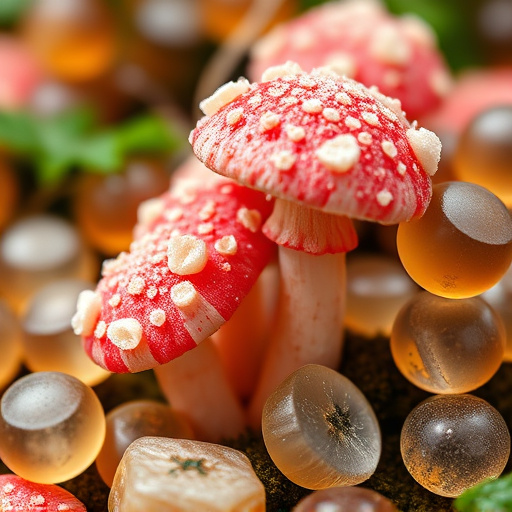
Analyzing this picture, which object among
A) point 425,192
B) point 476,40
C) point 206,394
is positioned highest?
point 425,192

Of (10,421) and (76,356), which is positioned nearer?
(10,421)

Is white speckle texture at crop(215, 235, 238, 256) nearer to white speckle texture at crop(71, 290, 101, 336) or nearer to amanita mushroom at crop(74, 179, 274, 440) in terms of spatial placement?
amanita mushroom at crop(74, 179, 274, 440)

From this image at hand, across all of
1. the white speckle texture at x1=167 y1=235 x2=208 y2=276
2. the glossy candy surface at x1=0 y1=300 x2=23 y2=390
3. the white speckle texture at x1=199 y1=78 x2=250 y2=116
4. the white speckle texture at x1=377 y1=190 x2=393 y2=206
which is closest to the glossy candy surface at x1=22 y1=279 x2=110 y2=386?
the glossy candy surface at x1=0 y1=300 x2=23 y2=390

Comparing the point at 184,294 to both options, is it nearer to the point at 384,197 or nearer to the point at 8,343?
the point at 384,197

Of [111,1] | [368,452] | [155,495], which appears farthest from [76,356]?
[111,1]

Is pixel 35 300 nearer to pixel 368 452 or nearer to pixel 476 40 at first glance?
pixel 368 452

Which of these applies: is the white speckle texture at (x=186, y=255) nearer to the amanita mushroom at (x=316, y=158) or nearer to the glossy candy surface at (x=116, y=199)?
the amanita mushroom at (x=316, y=158)

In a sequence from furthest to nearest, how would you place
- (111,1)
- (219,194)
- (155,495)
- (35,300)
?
(111,1) < (35,300) < (219,194) < (155,495)
